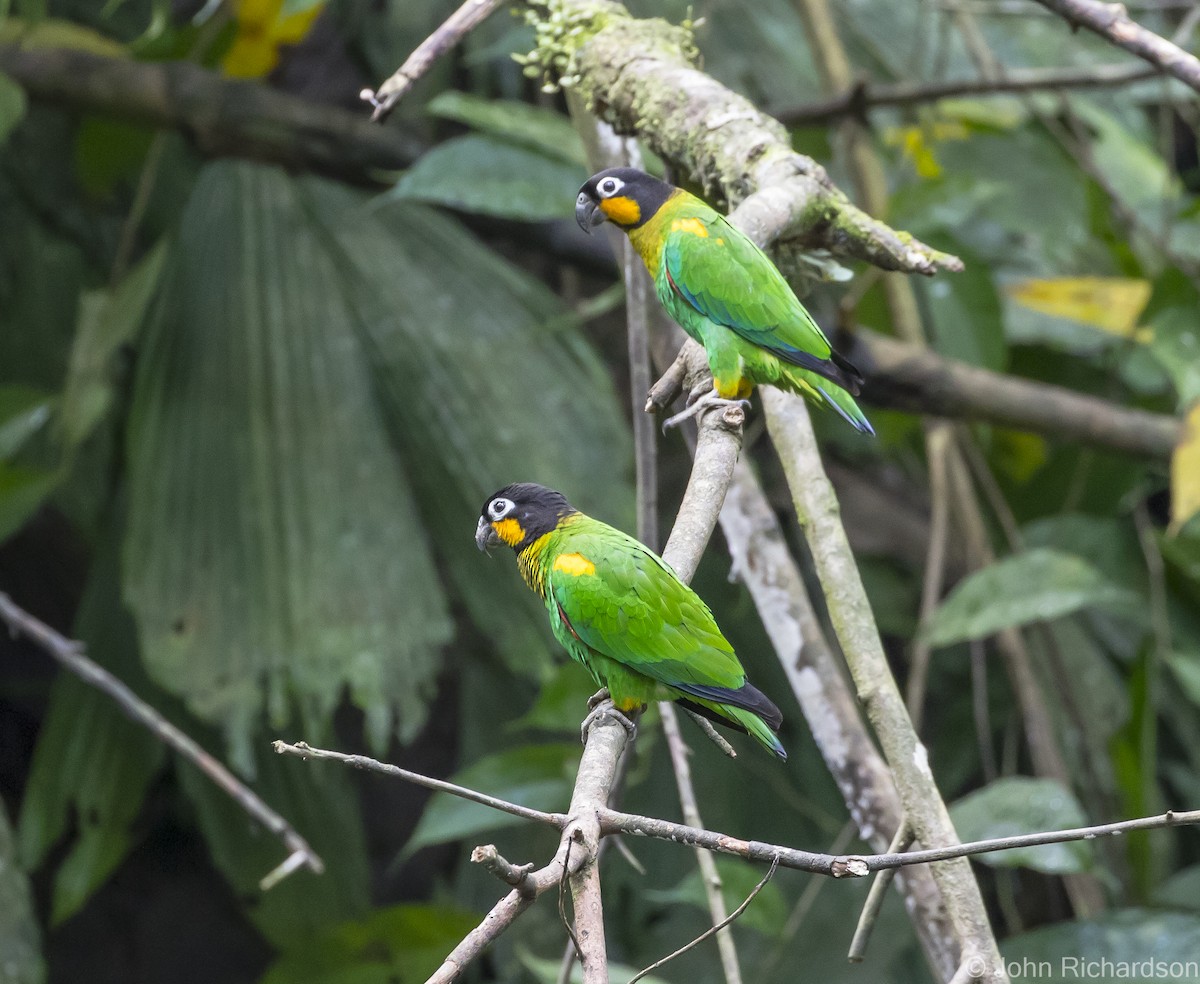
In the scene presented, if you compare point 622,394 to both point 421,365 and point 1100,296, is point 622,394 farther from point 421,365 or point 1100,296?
point 1100,296

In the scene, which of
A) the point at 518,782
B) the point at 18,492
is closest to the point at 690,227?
the point at 518,782

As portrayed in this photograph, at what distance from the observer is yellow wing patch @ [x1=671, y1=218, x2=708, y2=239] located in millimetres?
1798

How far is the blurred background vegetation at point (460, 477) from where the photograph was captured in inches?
118

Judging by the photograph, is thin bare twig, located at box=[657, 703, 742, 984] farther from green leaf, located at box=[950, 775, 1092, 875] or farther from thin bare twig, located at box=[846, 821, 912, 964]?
green leaf, located at box=[950, 775, 1092, 875]

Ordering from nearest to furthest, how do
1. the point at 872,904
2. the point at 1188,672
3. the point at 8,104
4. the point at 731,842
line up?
1. the point at 731,842
2. the point at 872,904
3. the point at 8,104
4. the point at 1188,672

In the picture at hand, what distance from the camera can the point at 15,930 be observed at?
252cm

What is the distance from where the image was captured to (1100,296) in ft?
12.7

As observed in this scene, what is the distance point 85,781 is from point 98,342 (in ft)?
4.09

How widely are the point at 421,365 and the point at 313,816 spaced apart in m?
1.42

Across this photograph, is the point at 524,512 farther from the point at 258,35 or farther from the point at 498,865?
the point at 258,35

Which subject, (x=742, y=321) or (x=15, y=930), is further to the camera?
(x=15, y=930)

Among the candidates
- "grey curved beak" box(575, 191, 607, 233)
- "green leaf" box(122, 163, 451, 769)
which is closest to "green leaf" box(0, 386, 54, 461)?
"green leaf" box(122, 163, 451, 769)

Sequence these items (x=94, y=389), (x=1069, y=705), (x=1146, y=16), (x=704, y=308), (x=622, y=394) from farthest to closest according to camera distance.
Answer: (x=1146, y=16) < (x=622, y=394) < (x=1069, y=705) < (x=94, y=389) < (x=704, y=308)

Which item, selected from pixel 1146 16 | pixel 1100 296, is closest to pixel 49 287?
pixel 1100 296
